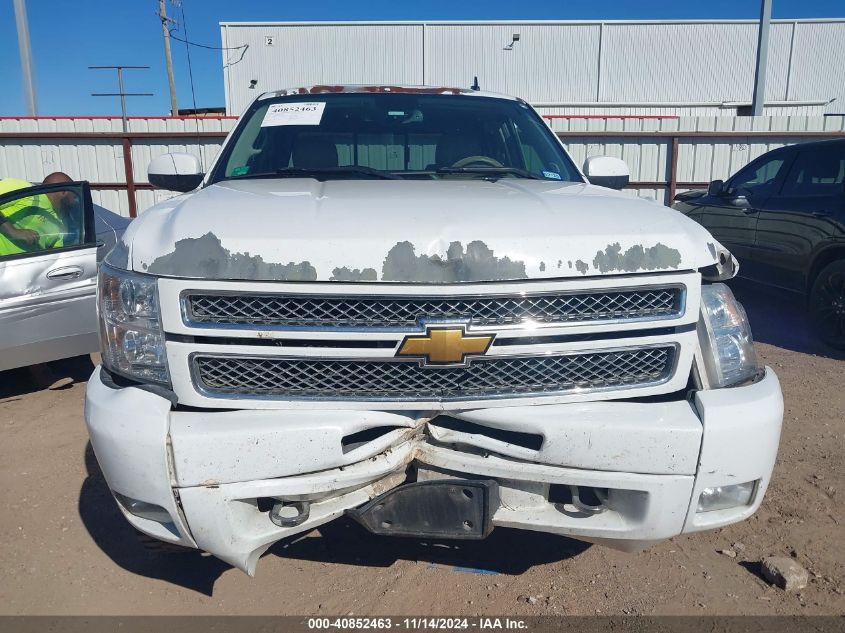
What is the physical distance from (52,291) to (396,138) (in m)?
2.59

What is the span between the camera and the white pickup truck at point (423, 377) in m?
1.87

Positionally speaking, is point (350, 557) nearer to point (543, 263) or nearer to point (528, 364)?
point (528, 364)

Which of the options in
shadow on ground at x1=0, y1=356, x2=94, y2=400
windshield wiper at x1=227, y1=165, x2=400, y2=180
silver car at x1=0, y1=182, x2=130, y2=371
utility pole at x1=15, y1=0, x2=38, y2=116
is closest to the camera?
windshield wiper at x1=227, y1=165, x2=400, y2=180

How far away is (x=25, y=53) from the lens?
1041 cm

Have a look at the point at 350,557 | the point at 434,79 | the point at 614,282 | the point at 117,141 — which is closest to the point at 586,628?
the point at 350,557

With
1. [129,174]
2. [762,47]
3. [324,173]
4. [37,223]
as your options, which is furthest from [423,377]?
[762,47]

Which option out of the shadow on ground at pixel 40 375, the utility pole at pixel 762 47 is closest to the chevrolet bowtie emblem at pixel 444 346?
the shadow on ground at pixel 40 375

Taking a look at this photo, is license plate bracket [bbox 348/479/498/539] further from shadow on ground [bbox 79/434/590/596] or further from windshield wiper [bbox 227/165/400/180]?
windshield wiper [bbox 227/165/400/180]

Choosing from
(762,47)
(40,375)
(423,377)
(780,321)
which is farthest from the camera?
(762,47)

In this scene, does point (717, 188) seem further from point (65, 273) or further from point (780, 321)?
point (65, 273)

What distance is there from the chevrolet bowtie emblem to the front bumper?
7.9 inches

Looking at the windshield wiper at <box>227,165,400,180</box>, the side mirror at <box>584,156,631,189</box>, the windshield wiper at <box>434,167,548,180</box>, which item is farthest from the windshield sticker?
the side mirror at <box>584,156,631,189</box>

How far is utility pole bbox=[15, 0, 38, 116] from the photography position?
404 inches

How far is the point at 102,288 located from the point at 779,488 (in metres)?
3.16
